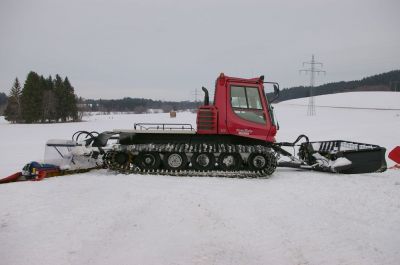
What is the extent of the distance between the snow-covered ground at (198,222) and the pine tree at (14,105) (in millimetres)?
63381

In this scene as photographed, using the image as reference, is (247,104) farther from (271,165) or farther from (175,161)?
(175,161)

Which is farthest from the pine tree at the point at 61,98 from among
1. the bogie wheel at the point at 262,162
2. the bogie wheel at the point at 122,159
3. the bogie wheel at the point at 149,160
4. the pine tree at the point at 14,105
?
the bogie wheel at the point at 262,162

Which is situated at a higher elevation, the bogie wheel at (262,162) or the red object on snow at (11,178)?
the bogie wheel at (262,162)

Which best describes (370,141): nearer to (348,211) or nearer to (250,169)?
(250,169)

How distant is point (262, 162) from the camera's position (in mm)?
9430

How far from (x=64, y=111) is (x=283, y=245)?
68174 millimetres

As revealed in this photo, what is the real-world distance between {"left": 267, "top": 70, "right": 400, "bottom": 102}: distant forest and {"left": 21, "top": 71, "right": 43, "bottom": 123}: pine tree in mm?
83492

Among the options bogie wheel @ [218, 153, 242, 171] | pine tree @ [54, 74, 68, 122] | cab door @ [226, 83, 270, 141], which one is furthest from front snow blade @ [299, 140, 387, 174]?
pine tree @ [54, 74, 68, 122]

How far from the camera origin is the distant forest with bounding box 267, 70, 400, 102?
127 m

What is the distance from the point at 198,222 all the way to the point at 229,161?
4225 millimetres

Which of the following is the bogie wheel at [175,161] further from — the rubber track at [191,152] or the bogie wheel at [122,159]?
the bogie wheel at [122,159]

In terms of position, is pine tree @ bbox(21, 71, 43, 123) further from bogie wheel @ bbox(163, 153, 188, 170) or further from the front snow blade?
the front snow blade

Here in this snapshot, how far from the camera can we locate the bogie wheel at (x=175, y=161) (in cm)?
963

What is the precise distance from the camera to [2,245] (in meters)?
4.60
